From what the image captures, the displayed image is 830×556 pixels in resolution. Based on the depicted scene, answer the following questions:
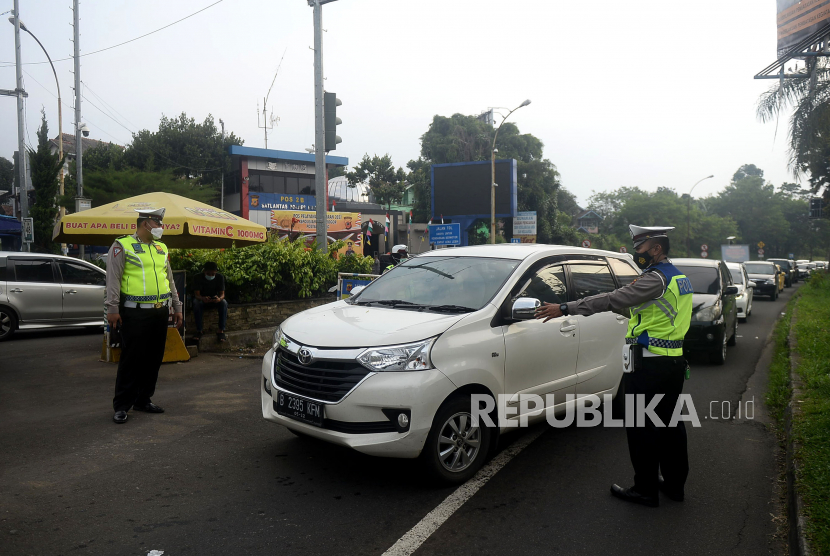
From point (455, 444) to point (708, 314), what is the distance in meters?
6.75

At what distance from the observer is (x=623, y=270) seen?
246 inches

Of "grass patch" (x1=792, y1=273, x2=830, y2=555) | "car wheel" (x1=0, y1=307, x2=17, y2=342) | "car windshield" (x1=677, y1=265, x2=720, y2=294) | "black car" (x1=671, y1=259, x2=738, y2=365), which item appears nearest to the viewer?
"grass patch" (x1=792, y1=273, x2=830, y2=555)

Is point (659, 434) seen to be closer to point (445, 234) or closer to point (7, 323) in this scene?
point (7, 323)

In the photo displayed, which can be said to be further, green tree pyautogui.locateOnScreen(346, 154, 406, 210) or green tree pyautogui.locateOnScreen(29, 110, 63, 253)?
green tree pyautogui.locateOnScreen(346, 154, 406, 210)

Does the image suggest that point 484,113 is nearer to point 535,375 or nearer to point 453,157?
point 453,157

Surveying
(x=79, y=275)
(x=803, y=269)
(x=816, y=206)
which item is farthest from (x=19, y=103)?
(x=803, y=269)

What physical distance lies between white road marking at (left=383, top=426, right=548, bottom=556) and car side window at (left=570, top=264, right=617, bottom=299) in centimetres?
144

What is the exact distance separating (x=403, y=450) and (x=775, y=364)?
7533 millimetres

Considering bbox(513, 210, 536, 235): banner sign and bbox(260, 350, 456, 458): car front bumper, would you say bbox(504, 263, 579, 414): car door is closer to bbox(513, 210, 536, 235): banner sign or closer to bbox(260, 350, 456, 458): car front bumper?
bbox(260, 350, 456, 458): car front bumper

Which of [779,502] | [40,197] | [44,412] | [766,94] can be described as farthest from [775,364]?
[40,197]

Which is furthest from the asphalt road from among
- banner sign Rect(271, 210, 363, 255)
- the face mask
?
banner sign Rect(271, 210, 363, 255)

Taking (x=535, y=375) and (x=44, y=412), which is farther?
(x=44, y=412)

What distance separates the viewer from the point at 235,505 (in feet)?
12.9

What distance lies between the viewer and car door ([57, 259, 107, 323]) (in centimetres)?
1180
